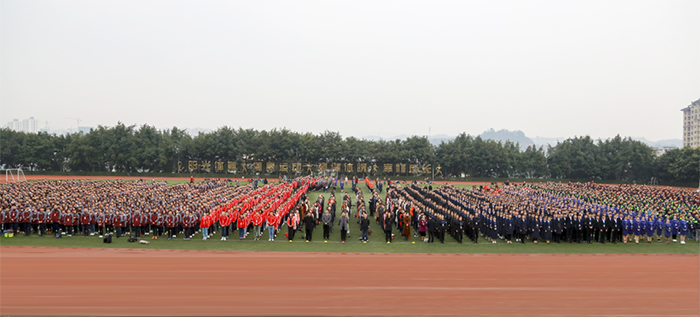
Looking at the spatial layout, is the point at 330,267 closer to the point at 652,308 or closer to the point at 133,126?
the point at 652,308

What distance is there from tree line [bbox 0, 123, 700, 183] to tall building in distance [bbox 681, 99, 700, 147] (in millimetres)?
83573

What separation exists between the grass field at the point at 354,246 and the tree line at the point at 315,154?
39.2 m

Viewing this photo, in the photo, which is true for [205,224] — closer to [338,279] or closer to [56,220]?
[56,220]

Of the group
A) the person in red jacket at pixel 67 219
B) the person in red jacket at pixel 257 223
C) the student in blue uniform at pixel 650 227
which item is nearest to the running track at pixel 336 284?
the person in red jacket at pixel 257 223

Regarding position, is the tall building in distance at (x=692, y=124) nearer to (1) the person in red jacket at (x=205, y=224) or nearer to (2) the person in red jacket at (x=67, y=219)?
(1) the person in red jacket at (x=205, y=224)

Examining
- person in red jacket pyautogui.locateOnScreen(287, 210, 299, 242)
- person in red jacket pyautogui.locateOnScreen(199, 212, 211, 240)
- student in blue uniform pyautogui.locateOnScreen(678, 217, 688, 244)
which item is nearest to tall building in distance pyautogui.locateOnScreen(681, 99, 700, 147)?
student in blue uniform pyautogui.locateOnScreen(678, 217, 688, 244)

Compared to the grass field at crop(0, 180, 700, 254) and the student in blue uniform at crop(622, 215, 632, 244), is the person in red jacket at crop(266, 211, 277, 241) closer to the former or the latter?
the grass field at crop(0, 180, 700, 254)

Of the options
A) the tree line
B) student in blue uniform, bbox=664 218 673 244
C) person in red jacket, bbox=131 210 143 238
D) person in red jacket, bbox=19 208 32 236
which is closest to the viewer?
person in red jacket, bbox=131 210 143 238

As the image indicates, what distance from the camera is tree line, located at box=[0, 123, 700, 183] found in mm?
54438

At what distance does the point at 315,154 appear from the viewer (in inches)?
2244

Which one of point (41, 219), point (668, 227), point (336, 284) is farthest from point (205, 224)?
point (668, 227)

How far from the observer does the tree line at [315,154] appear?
2143 inches

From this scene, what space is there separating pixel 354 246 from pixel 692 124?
146453 millimetres

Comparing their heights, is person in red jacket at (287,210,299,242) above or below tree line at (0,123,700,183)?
below
